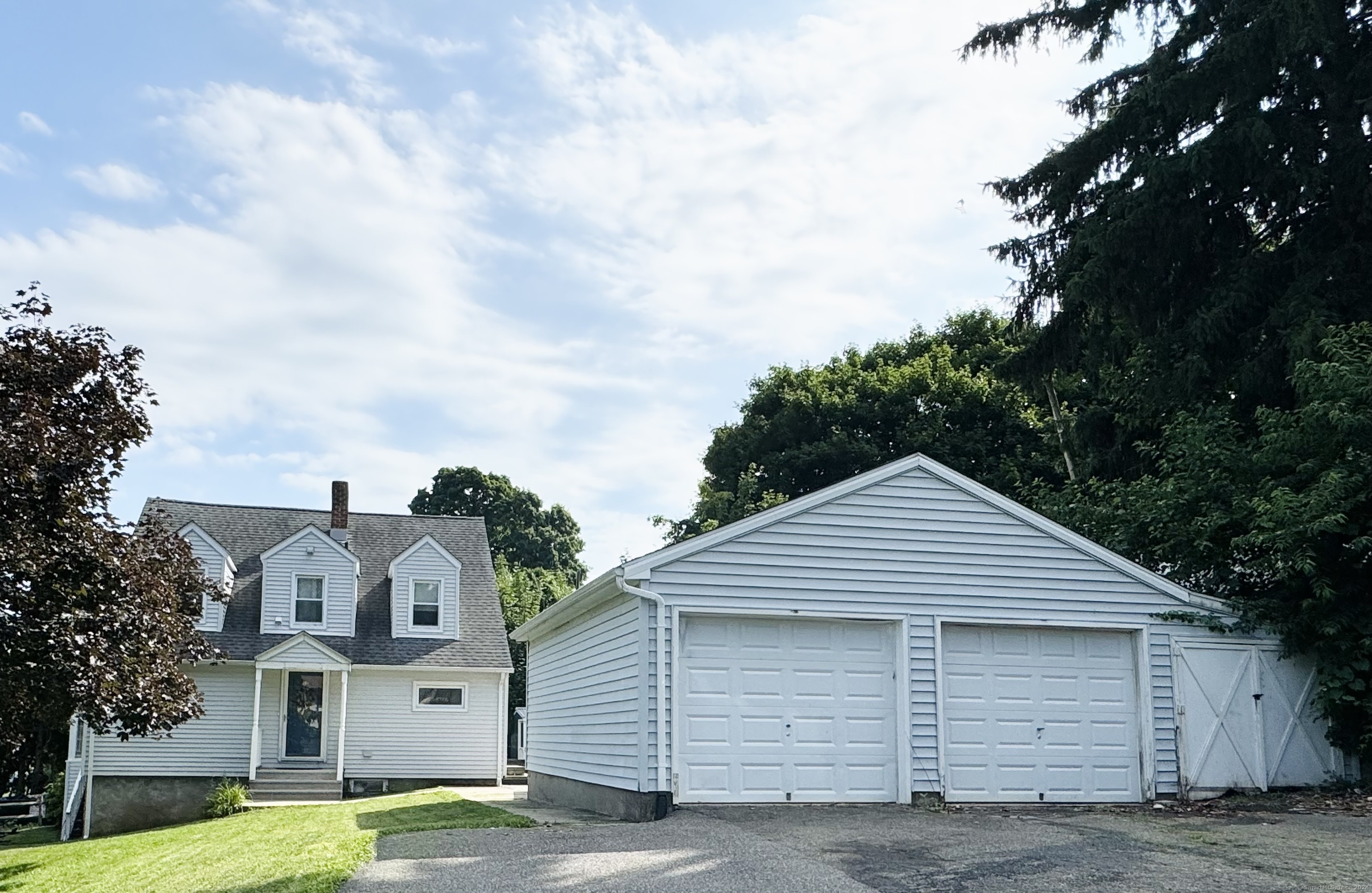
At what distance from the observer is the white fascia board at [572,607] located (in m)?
13.7

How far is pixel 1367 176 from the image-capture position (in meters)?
18.3

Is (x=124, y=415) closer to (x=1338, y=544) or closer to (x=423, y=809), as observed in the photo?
(x=423, y=809)

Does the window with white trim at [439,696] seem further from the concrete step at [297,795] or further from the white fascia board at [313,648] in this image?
the concrete step at [297,795]

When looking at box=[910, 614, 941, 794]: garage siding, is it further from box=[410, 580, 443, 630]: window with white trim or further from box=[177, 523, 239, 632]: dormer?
box=[177, 523, 239, 632]: dormer

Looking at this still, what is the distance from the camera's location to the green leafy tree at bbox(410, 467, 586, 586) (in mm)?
59156

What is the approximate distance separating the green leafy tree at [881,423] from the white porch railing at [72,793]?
17.5m

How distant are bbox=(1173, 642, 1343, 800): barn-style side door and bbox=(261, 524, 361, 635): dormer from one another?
1811 centimetres

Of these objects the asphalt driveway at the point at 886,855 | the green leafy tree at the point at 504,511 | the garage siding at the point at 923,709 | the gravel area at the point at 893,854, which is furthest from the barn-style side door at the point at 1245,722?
the green leafy tree at the point at 504,511

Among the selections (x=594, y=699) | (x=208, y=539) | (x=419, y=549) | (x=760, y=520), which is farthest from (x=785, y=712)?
(x=208, y=539)

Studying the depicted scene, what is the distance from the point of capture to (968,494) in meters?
14.5

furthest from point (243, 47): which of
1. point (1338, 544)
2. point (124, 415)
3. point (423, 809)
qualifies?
point (1338, 544)

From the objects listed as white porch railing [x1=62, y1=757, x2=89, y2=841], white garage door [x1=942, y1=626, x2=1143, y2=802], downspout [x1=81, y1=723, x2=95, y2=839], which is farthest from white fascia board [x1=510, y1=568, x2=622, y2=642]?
white porch railing [x1=62, y1=757, x2=89, y2=841]

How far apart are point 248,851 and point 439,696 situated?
13.5m

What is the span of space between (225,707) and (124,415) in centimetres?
1263
